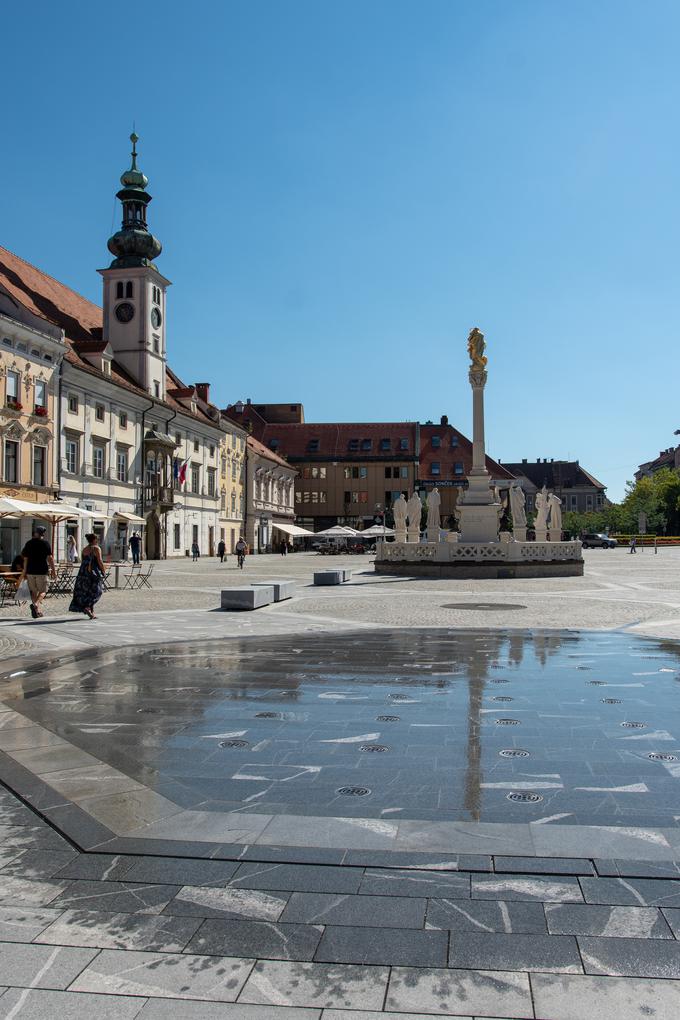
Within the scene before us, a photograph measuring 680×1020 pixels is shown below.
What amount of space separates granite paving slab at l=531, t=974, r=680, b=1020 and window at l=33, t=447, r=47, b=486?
42476mm

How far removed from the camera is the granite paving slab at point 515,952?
10.8 feet

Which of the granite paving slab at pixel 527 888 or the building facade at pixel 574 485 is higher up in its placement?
the building facade at pixel 574 485

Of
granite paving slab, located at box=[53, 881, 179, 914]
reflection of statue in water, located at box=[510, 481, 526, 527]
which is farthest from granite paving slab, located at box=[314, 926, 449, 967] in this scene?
reflection of statue in water, located at box=[510, 481, 526, 527]

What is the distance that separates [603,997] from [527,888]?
0.93m

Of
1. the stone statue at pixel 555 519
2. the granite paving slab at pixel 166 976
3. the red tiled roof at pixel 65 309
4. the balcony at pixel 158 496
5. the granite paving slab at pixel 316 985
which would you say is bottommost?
the granite paving slab at pixel 166 976

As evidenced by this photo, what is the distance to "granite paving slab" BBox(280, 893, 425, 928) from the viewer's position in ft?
12.0

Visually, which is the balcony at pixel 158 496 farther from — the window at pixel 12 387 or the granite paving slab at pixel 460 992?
the granite paving slab at pixel 460 992

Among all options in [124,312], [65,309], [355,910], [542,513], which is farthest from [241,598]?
[124,312]

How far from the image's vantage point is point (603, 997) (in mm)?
3080

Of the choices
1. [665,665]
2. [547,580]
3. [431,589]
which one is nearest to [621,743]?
[665,665]

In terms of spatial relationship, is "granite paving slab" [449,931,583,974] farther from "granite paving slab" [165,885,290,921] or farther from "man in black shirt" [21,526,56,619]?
"man in black shirt" [21,526,56,619]

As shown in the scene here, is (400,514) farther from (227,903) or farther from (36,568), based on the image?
(227,903)

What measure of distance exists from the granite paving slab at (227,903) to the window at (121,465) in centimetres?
4972

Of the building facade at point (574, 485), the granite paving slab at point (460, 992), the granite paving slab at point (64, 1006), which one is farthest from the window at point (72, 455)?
the building facade at point (574, 485)
